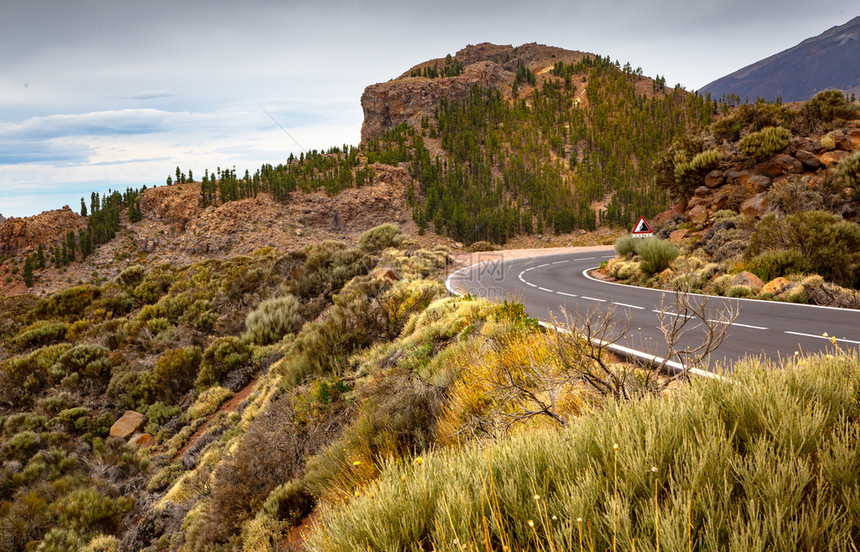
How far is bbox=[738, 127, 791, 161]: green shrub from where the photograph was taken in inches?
637

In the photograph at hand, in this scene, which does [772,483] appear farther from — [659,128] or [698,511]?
[659,128]

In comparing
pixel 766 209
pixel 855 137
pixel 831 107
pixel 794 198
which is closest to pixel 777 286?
pixel 794 198

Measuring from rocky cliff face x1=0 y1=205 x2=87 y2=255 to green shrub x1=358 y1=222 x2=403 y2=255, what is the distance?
4486cm

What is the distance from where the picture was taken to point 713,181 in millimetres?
17719

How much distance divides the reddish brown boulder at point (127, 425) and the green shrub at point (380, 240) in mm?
10730

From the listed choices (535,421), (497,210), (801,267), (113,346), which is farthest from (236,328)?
(497,210)

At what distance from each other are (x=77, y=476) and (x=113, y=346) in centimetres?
684

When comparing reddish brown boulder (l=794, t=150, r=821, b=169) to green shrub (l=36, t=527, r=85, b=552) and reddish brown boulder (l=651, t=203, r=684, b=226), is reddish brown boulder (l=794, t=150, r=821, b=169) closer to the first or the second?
reddish brown boulder (l=651, t=203, r=684, b=226)

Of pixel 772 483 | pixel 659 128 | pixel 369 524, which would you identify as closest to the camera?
pixel 772 483

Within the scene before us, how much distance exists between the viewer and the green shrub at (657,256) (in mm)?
13906

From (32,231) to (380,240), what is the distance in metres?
48.1

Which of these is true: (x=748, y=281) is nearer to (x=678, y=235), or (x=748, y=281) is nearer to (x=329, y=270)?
(x=678, y=235)

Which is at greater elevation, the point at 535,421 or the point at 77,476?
the point at 535,421

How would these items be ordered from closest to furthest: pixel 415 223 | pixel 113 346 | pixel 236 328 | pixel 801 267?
pixel 801 267 < pixel 236 328 < pixel 113 346 < pixel 415 223
